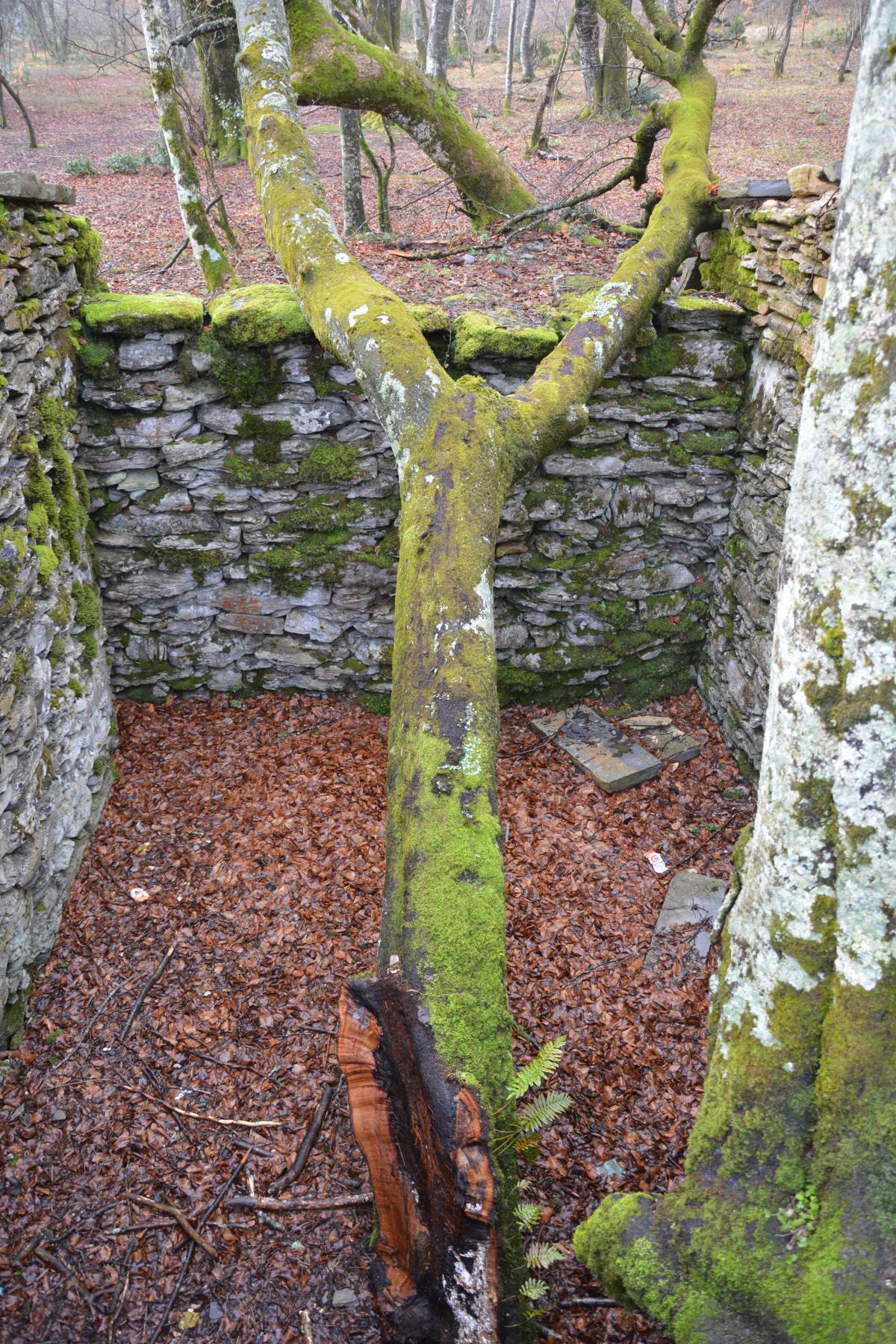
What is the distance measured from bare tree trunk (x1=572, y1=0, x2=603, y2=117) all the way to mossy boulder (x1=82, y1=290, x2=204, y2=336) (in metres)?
11.9

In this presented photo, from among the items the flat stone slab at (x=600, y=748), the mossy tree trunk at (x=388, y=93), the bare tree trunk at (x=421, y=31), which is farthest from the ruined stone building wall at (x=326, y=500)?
the bare tree trunk at (x=421, y=31)

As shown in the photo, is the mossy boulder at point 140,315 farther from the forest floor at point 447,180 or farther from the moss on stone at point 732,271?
the moss on stone at point 732,271

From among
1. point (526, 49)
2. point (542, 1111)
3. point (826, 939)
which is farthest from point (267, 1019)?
point (526, 49)

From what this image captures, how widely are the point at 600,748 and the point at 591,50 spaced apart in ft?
52.2

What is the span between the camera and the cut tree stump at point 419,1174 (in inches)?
82.5

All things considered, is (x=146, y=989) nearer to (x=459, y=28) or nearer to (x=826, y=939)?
(x=826, y=939)

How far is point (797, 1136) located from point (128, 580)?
5483 mm

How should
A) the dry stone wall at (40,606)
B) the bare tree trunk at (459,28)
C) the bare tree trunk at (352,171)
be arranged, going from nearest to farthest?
1. the dry stone wall at (40,606)
2. the bare tree trunk at (352,171)
3. the bare tree trunk at (459,28)

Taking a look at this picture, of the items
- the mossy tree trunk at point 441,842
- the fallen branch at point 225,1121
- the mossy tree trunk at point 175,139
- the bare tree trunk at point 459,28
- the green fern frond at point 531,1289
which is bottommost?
the fallen branch at point 225,1121

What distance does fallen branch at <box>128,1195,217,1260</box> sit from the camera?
124 inches

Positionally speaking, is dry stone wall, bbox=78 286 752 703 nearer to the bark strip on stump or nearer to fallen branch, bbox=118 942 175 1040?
fallen branch, bbox=118 942 175 1040

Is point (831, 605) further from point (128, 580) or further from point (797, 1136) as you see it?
point (128, 580)

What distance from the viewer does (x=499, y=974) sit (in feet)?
7.89

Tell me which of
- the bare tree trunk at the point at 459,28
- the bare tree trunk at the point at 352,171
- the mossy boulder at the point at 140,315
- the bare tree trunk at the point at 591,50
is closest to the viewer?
the mossy boulder at the point at 140,315
